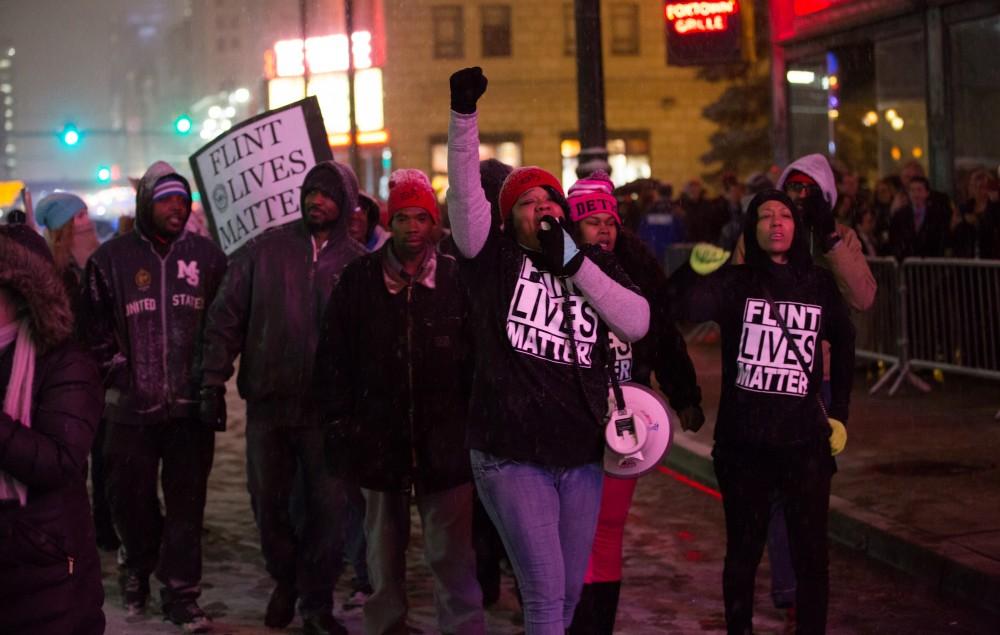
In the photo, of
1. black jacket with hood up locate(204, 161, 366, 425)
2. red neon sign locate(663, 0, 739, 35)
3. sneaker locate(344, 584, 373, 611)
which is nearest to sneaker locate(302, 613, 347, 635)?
sneaker locate(344, 584, 373, 611)

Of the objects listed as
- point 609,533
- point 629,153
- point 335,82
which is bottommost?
point 609,533

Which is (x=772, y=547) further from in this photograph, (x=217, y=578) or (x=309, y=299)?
(x=217, y=578)

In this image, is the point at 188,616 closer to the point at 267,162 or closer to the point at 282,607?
the point at 282,607


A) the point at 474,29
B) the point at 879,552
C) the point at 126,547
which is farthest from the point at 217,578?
the point at 474,29

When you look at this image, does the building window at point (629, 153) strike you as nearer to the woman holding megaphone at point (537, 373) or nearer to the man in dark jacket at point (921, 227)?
the man in dark jacket at point (921, 227)

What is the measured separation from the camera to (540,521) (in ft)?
16.0

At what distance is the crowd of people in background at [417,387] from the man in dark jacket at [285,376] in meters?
0.01

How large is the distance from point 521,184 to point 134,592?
3.47 m

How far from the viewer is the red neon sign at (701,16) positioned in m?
15.8

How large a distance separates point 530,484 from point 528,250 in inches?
30.8

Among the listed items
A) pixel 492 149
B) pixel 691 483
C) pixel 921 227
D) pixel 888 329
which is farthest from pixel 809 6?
pixel 492 149

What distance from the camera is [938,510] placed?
333 inches

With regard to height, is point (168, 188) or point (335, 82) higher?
point (335, 82)

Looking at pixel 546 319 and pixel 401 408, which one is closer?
pixel 546 319
